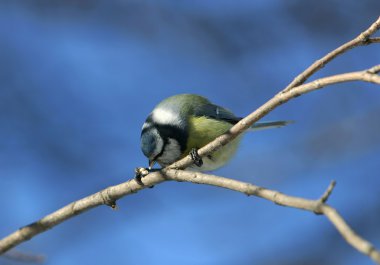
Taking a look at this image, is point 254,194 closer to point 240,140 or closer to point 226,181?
point 226,181

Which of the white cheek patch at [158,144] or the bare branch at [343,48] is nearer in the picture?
the bare branch at [343,48]

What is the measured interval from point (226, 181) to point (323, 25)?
3.98 metres

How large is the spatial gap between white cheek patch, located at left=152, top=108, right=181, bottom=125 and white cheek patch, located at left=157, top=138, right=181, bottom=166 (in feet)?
0.44

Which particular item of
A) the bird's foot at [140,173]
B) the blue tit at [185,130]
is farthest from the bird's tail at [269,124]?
the bird's foot at [140,173]

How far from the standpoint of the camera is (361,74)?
123 centimetres

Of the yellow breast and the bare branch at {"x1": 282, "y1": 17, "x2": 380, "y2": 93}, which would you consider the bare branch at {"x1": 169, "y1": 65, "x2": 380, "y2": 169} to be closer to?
the bare branch at {"x1": 282, "y1": 17, "x2": 380, "y2": 93}

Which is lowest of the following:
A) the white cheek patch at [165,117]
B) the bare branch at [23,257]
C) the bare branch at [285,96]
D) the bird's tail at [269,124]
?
the bare branch at [285,96]

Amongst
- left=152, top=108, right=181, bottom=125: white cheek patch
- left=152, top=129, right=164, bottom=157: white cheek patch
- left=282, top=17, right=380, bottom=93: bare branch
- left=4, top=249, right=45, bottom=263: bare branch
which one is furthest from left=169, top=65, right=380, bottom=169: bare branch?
left=152, top=108, right=181, bottom=125: white cheek patch

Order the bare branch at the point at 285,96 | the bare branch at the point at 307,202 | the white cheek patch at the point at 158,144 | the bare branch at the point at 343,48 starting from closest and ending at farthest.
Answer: the bare branch at the point at 307,202 → the bare branch at the point at 285,96 → the bare branch at the point at 343,48 → the white cheek patch at the point at 158,144

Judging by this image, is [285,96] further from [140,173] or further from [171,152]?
[171,152]

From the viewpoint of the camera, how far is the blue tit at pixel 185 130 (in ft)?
9.37

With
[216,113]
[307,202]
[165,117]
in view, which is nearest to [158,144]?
[165,117]

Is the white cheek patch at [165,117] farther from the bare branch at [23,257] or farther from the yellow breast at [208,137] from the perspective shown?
the bare branch at [23,257]

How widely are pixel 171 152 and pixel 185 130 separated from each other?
5.6 inches
